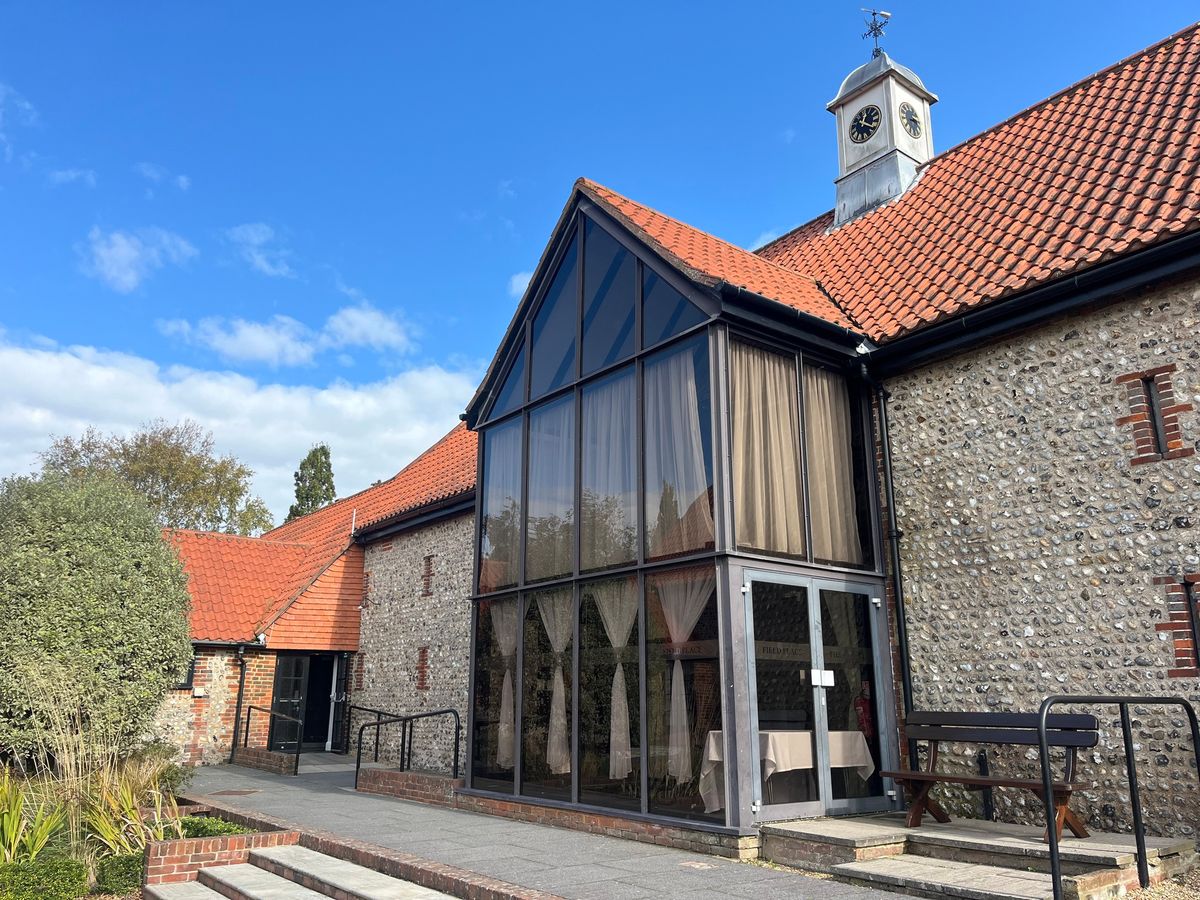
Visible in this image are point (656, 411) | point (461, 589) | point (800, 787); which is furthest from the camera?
point (461, 589)

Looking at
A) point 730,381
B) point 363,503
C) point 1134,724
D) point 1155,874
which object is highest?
point 363,503

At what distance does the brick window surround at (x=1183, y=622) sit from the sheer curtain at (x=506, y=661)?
643cm

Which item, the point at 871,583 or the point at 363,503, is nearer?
the point at 871,583

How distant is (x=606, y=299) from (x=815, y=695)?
4823mm

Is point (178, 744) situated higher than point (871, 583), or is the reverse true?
point (871, 583)

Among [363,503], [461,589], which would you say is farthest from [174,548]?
[363,503]

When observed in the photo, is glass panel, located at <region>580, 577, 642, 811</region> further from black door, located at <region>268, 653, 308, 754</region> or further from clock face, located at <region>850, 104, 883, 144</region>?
black door, located at <region>268, 653, 308, 754</region>

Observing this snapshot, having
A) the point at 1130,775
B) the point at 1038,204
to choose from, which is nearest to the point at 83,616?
the point at 1130,775

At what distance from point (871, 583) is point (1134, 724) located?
2.53 meters

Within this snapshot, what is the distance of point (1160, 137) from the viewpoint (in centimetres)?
909

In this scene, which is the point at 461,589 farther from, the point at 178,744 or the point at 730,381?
the point at 730,381

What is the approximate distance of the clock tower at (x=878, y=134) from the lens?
13938 mm

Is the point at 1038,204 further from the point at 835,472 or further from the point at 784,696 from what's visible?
the point at 784,696

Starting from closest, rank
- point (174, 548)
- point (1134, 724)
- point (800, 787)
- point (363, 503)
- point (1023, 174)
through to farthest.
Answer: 1. point (1134, 724)
2. point (800, 787)
3. point (1023, 174)
4. point (174, 548)
5. point (363, 503)
